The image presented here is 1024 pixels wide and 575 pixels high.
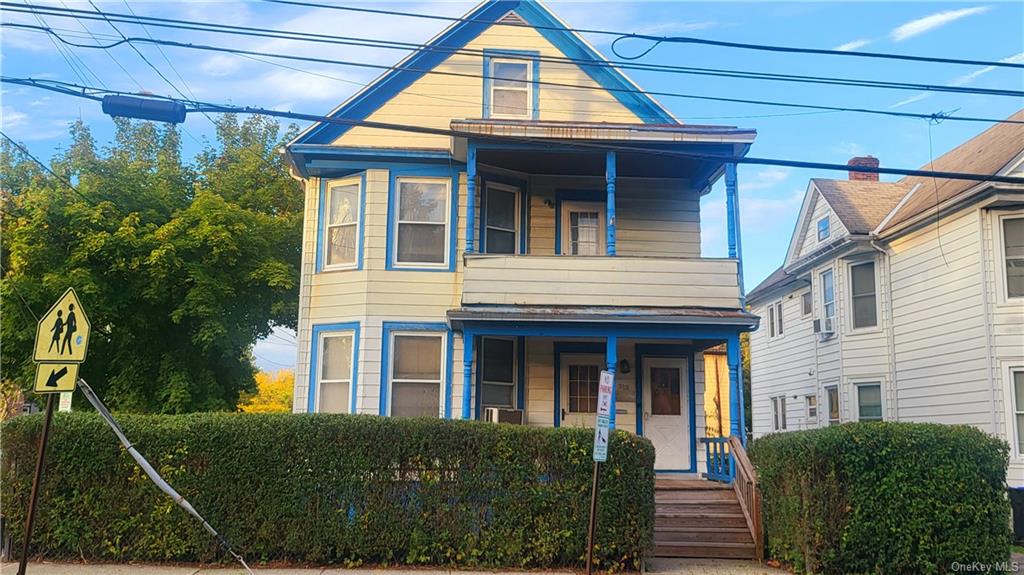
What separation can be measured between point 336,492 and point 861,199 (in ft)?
56.3

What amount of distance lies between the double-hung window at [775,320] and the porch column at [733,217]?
43.0 ft

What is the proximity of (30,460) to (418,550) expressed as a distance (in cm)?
493

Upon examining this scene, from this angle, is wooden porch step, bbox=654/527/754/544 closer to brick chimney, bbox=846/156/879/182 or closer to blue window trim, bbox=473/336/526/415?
blue window trim, bbox=473/336/526/415

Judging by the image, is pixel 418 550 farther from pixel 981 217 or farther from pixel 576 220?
pixel 981 217

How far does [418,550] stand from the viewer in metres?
9.68

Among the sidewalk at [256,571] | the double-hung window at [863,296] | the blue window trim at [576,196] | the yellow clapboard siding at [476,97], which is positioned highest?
the yellow clapboard siding at [476,97]

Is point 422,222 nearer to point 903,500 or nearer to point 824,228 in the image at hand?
point 903,500

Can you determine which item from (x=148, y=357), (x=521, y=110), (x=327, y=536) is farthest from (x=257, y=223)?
(x=327, y=536)

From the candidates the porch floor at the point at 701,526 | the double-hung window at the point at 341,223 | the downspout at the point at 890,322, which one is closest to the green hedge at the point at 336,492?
the porch floor at the point at 701,526

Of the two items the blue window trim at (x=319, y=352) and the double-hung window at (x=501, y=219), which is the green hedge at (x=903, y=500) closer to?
the double-hung window at (x=501, y=219)

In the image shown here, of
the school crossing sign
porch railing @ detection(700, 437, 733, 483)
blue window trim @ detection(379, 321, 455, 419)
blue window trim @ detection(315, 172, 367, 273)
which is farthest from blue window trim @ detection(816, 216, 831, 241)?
the school crossing sign

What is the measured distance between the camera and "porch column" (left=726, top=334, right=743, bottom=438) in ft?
42.5

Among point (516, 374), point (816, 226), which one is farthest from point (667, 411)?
point (816, 226)

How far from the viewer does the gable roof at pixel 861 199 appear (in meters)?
20.2
